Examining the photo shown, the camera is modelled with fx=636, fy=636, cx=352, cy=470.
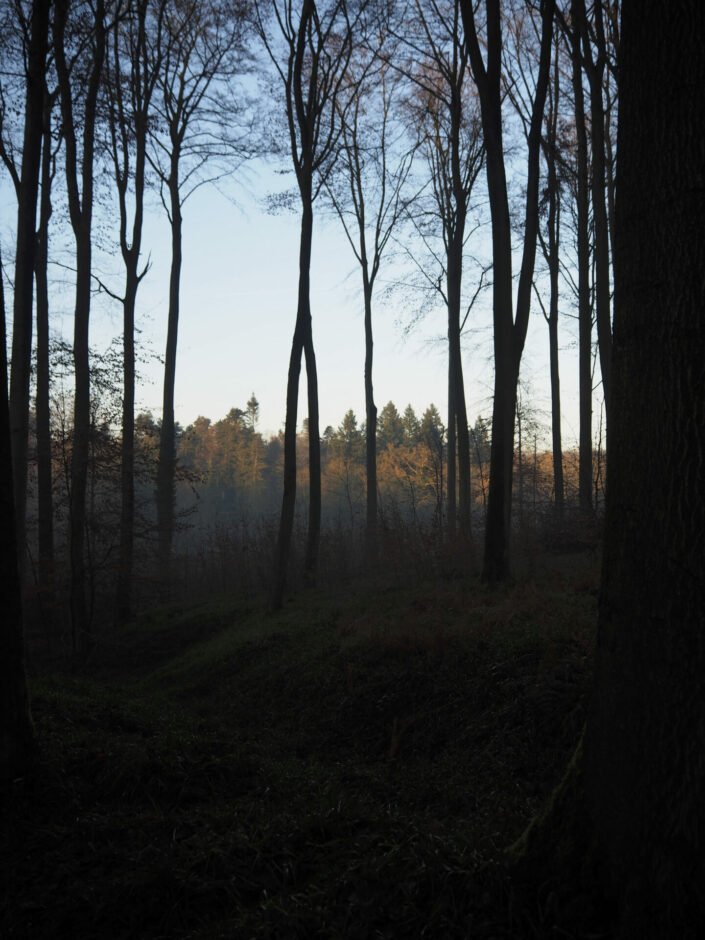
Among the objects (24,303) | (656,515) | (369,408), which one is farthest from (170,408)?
(656,515)

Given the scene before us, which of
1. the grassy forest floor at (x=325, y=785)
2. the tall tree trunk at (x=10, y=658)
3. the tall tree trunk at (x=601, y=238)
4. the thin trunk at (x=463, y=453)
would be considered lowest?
the grassy forest floor at (x=325, y=785)

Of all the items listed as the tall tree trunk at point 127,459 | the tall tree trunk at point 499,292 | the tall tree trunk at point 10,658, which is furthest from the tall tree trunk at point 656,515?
the tall tree trunk at point 127,459

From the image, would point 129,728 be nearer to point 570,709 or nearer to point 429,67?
point 570,709

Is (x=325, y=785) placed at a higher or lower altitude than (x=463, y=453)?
lower

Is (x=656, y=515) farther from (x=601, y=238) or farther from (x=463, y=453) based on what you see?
(x=463, y=453)

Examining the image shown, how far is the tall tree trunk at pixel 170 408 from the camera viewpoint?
1695cm

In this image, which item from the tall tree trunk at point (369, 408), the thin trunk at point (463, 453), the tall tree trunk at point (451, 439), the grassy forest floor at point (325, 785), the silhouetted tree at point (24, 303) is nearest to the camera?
the grassy forest floor at point (325, 785)

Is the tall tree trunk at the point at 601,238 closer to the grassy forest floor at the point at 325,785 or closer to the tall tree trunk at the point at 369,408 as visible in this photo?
the grassy forest floor at the point at 325,785

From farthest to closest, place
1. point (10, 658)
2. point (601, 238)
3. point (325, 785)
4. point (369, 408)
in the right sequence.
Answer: point (369, 408), point (601, 238), point (325, 785), point (10, 658)

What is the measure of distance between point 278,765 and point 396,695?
178 centimetres

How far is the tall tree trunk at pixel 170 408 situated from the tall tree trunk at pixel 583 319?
407 inches

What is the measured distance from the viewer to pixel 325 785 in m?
4.41

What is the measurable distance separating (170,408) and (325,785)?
15.8m

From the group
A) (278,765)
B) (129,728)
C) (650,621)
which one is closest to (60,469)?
(129,728)
